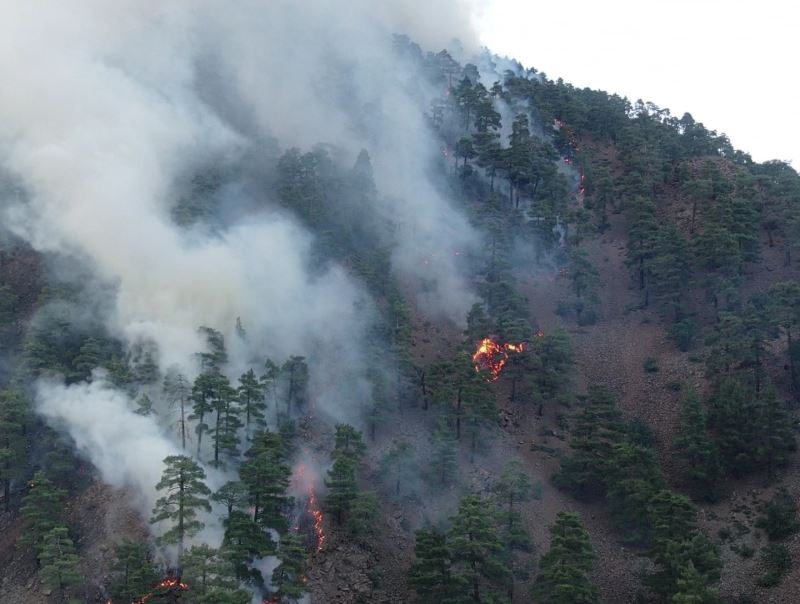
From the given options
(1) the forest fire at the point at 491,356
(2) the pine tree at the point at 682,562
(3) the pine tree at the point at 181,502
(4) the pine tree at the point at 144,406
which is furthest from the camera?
(1) the forest fire at the point at 491,356

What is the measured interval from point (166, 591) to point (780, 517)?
43017 millimetres

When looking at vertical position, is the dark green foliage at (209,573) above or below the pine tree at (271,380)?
below

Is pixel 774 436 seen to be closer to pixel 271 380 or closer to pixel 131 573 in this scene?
pixel 271 380

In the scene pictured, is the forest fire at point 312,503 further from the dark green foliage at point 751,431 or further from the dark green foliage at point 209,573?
the dark green foliage at point 751,431

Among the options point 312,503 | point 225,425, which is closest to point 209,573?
point 312,503

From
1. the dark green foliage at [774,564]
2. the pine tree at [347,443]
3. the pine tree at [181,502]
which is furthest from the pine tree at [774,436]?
the pine tree at [181,502]

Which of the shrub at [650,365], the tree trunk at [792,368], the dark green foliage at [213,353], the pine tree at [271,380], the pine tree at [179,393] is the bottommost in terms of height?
the tree trunk at [792,368]

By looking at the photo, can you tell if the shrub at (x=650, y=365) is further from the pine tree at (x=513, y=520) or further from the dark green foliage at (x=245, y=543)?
the dark green foliage at (x=245, y=543)

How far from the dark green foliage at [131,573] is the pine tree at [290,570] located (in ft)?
26.8

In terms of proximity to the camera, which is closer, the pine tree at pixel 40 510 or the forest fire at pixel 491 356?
the pine tree at pixel 40 510

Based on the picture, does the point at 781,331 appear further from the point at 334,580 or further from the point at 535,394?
the point at 334,580

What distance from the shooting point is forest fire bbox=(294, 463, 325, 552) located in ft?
171

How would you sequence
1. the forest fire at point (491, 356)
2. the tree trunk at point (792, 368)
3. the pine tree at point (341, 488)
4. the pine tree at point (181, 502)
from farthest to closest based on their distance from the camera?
the forest fire at point (491, 356), the tree trunk at point (792, 368), the pine tree at point (341, 488), the pine tree at point (181, 502)

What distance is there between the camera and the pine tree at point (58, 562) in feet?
145
